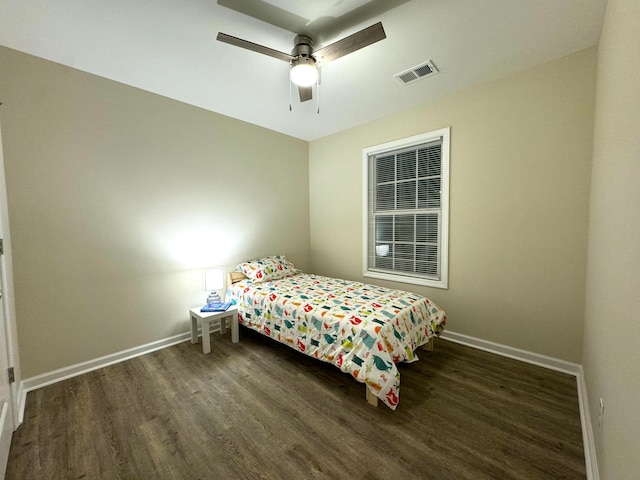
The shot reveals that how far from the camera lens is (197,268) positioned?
10.2ft

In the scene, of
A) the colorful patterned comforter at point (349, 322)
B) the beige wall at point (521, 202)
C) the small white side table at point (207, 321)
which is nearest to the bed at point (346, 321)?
the colorful patterned comforter at point (349, 322)

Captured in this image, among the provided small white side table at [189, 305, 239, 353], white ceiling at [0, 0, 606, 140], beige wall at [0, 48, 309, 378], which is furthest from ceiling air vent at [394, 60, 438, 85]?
small white side table at [189, 305, 239, 353]

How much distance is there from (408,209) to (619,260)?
7.35 ft

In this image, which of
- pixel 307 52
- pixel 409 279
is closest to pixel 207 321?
pixel 409 279

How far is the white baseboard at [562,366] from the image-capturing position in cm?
140

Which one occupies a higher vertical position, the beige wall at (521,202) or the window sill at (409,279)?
the beige wall at (521,202)

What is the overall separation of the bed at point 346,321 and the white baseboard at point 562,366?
47 centimetres

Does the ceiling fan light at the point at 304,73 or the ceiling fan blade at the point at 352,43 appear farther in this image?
→ the ceiling fan light at the point at 304,73

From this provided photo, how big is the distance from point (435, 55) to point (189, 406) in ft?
11.2

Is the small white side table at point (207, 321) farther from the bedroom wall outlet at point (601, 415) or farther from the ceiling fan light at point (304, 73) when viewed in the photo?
the bedroom wall outlet at point (601, 415)

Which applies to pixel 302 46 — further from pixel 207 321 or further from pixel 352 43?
pixel 207 321

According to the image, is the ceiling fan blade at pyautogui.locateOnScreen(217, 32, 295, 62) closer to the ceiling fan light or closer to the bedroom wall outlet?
the ceiling fan light

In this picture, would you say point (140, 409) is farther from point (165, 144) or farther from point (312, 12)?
point (312, 12)

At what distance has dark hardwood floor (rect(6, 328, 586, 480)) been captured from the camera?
142 cm
